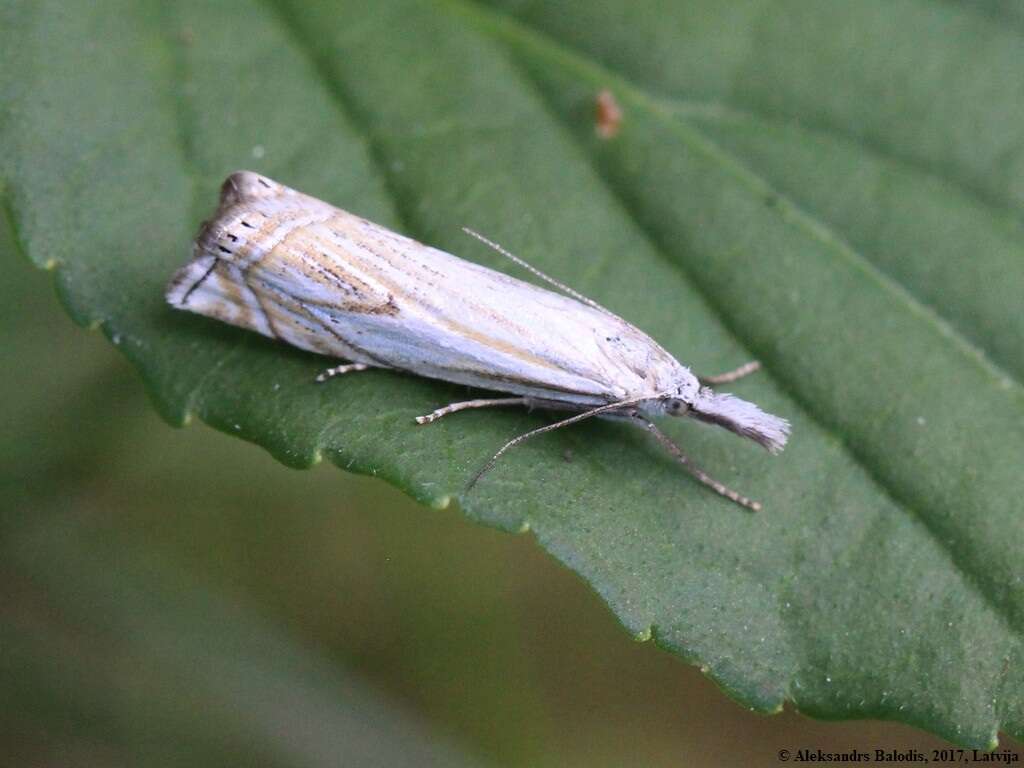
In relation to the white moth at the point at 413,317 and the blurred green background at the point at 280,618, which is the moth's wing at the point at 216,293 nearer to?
the white moth at the point at 413,317

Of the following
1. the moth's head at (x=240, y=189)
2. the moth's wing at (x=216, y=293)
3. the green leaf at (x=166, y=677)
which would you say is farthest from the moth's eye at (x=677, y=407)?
the green leaf at (x=166, y=677)

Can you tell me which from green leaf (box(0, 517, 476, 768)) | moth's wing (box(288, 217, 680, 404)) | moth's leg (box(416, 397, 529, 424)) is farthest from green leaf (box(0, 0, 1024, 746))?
green leaf (box(0, 517, 476, 768))

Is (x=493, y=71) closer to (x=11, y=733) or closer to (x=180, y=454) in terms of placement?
(x=180, y=454)

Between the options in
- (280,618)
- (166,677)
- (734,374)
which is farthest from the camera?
(280,618)

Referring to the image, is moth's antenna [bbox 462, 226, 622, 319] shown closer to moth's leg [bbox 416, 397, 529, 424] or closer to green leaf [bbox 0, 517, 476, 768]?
moth's leg [bbox 416, 397, 529, 424]

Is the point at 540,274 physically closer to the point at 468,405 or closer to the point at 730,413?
the point at 468,405

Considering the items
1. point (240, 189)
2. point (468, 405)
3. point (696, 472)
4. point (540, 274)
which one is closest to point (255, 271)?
point (240, 189)

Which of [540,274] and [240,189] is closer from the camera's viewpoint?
[240,189]
